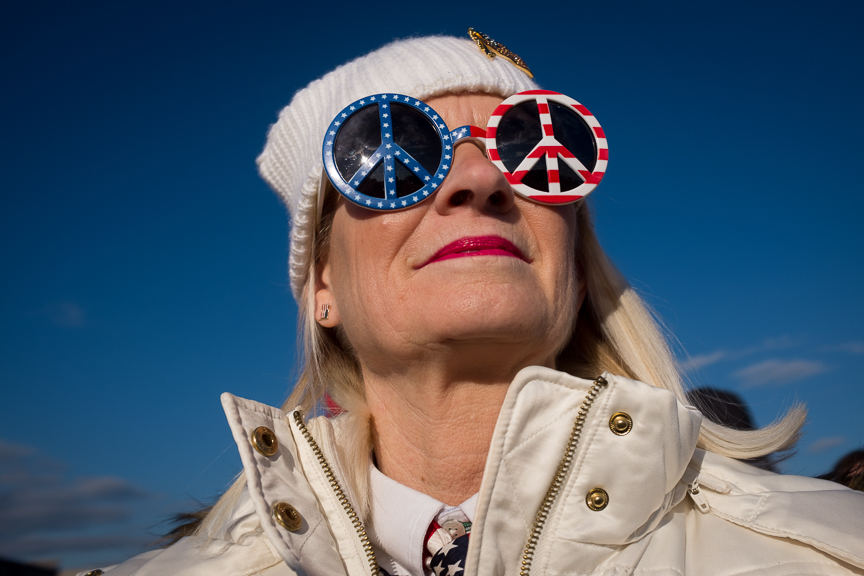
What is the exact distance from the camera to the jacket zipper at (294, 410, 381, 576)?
1.93m

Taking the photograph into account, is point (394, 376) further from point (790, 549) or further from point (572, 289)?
point (790, 549)

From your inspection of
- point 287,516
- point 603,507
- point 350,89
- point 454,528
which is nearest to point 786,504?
point 603,507

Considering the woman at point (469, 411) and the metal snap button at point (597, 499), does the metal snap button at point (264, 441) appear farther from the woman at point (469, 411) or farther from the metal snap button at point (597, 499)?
the metal snap button at point (597, 499)

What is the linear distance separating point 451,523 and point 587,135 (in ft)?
5.04

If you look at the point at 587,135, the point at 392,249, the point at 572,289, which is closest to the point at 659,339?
the point at 572,289

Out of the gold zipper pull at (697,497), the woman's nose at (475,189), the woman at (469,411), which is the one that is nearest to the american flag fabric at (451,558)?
the woman at (469,411)

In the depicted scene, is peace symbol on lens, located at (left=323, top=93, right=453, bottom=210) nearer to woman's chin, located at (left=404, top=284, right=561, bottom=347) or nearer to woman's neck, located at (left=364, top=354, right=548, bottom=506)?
woman's chin, located at (left=404, top=284, right=561, bottom=347)

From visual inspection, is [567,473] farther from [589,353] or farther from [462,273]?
[589,353]

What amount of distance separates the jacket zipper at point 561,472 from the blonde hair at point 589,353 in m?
0.82

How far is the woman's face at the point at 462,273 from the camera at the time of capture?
6.77ft

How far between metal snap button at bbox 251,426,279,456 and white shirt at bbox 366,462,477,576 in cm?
45

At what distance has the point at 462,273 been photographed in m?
2.08

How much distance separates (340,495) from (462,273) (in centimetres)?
82

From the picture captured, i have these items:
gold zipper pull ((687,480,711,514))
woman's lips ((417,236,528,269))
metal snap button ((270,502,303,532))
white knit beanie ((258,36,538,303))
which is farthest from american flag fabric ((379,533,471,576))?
white knit beanie ((258,36,538,303))
